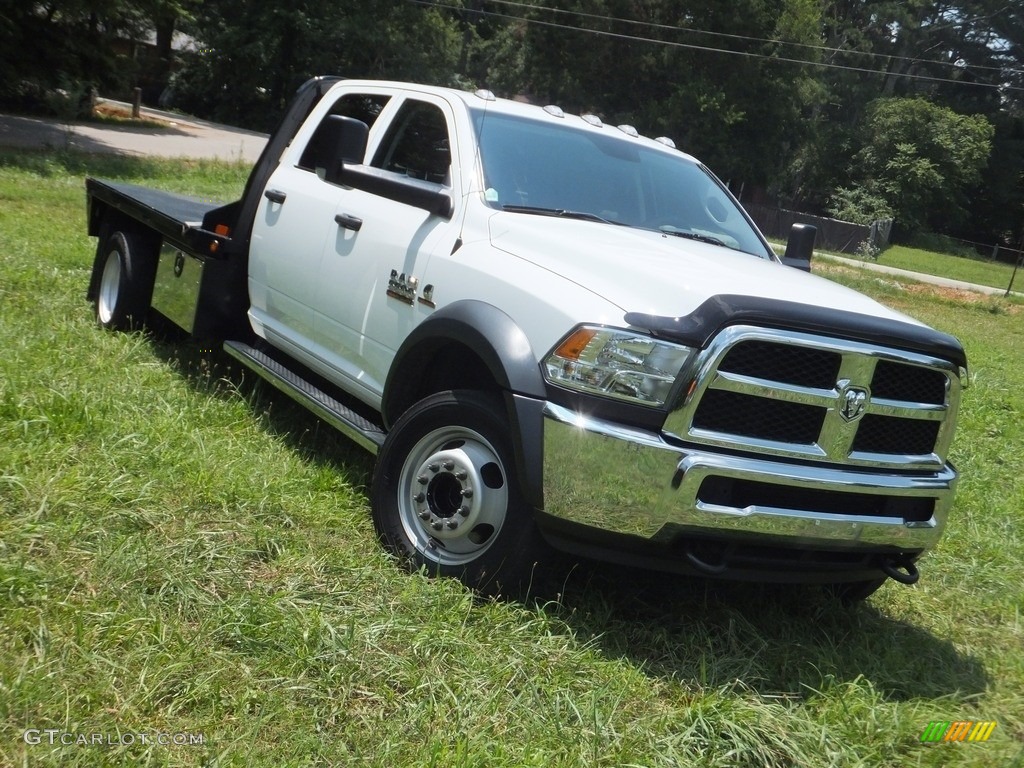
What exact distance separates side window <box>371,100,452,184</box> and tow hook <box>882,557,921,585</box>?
241cm

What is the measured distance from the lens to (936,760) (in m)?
3.26

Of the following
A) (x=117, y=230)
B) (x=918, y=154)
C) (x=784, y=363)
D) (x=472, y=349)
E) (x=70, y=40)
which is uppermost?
(x=918, y=154)

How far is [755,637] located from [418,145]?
106 inches

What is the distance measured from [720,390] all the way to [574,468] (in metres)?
0.53

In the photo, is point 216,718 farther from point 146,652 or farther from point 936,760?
point 936,760

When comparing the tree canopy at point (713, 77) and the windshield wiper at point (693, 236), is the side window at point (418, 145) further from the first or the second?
the tree canopy at point (713, 77)

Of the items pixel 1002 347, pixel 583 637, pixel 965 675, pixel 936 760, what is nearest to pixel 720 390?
pixel 583 637

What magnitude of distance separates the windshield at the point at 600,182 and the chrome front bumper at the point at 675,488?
142 cm

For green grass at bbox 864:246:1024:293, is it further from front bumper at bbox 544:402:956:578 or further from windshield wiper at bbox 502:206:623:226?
front bumper at bbox 544:402:956:578

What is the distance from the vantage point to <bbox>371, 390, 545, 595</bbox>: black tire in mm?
3652

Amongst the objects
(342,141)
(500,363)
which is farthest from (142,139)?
(500,363)

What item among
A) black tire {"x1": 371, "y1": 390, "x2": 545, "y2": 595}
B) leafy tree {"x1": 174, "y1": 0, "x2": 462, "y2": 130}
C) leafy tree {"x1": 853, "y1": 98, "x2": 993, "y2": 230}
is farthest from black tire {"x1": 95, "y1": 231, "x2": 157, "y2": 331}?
leafy tree {"x1": 853, "y1": 98, "x2": 993, "y2": 230}

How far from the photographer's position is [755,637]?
12.8 ft

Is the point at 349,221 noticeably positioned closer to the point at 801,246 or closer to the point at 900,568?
the point at 801,246
